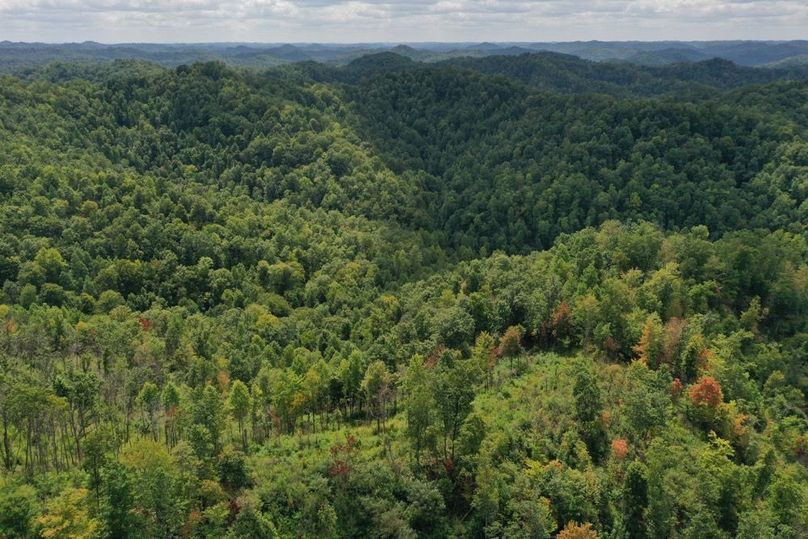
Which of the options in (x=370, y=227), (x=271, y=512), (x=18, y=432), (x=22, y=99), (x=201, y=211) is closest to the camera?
(x=271, y=512)

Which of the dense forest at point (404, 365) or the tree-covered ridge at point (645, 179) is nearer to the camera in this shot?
the dense forest at point (404, 365)

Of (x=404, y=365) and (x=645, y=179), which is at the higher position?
(x=645, y=179)

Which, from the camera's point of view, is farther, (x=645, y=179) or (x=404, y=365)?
(x=645, y=179)

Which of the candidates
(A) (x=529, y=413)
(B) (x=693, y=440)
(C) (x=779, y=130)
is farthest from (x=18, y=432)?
(C) (x=779, y=130)

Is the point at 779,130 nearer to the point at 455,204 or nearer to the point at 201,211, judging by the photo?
the point at 455,204

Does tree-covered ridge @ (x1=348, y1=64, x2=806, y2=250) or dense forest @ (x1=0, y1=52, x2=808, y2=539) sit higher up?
tree-covered ridge @ (x1=348, y1=64, x2=806, y2=250)

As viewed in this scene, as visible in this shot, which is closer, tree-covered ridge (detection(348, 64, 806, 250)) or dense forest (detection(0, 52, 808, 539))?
dense forest (detection(0, 52, 808, 539))

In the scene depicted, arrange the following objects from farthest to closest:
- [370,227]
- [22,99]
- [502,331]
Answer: [22,99] < [370,227] < [502,331]

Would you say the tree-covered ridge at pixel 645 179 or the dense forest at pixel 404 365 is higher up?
the tree-covered ridge at pixel 645 179
